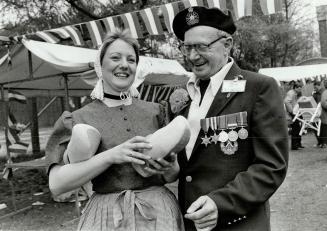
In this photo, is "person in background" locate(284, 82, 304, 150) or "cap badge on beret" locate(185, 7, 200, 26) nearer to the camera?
"cap badge on beret" locate(185, 7, 200, 26)

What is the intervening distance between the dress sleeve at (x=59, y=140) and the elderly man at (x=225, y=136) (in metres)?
0.50

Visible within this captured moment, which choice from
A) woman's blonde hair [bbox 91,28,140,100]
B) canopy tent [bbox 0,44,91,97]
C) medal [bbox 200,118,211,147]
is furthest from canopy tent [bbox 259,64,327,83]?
medal [bbox 200,118,211,147]

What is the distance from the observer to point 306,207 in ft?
16.5

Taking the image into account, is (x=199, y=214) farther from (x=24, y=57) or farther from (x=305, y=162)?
(x=305, y=162)

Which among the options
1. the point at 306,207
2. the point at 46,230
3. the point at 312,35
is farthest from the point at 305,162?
the point at 312,35

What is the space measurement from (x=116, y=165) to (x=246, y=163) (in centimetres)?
53

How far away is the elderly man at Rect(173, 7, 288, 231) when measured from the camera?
5.04 ft

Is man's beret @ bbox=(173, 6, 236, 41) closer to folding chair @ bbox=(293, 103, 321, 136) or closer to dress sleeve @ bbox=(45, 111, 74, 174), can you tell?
dress sleeve @ bbox=(45, 111, 74, 174)

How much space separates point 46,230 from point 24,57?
7.74 ft

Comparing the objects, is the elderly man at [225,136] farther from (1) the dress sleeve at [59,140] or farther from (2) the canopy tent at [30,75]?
(2) the canopy tent at [30,75]

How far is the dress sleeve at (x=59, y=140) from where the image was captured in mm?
1796

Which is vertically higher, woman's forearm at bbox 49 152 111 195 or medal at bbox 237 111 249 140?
medal at bbox 237 111 249 140

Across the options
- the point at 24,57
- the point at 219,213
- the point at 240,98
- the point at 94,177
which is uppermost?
the point at 24,57

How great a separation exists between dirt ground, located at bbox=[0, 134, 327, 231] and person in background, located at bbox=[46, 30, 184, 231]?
2902 millimetres
